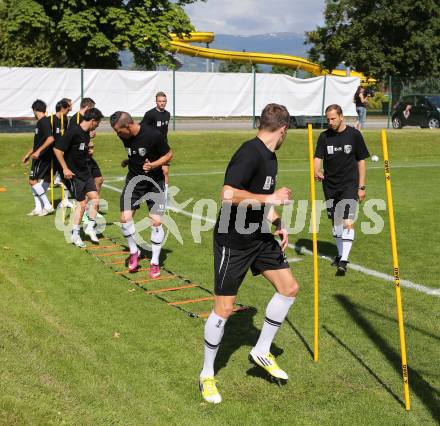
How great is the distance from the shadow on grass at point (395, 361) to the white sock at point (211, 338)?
1.67 meters

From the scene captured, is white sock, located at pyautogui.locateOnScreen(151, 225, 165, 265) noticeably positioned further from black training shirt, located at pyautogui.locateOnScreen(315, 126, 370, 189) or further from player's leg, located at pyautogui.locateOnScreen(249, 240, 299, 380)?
player's leg, located at pyautogui.locateOnScreen(249, 240, 299, 380)

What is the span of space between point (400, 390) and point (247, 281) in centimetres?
339

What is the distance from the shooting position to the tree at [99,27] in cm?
3350

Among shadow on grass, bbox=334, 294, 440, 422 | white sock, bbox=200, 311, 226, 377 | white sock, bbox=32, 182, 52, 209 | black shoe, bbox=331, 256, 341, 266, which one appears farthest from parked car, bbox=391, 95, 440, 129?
white sock, bbox=200, 311, 226, 377

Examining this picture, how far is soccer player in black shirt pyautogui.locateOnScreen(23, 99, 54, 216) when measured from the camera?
41.4 feet

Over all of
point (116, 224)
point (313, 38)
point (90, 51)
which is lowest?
point (116, 224)

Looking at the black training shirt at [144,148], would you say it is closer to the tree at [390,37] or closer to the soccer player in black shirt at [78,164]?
the soccer player in black shirt at [78,164]

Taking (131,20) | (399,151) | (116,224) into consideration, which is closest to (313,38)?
(131,20)

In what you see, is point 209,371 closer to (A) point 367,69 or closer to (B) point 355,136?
(B) point 355,136

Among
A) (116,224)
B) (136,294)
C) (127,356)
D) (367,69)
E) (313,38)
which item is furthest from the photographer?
(313,38)

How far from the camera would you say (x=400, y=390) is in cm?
518

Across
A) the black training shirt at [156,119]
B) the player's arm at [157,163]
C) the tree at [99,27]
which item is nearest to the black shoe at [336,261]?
the player's arm at [157,163]

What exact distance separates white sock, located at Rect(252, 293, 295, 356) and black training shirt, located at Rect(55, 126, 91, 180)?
18.4 ft

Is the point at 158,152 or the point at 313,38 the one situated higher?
the point at 313,38
